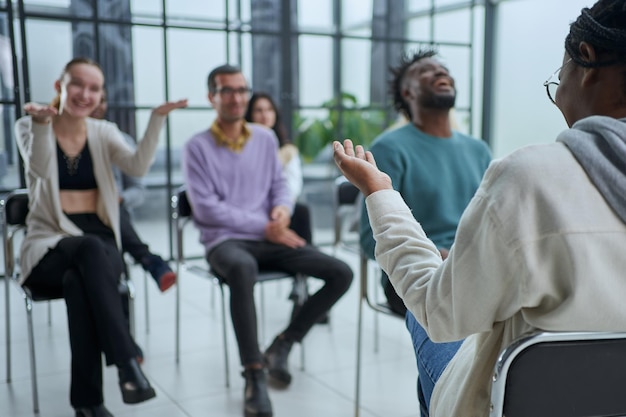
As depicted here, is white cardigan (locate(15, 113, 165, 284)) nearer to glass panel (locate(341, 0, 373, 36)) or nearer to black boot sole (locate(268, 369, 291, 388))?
black boot sole (locate(268, 369, 291, 388))

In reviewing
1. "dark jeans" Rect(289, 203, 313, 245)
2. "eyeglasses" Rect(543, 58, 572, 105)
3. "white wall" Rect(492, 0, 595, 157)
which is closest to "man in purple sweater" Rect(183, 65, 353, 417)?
"dark jeans" Rect(289, 203, 313, 245)

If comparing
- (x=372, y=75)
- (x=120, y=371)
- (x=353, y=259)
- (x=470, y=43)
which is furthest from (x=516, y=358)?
(x=470, y=43)

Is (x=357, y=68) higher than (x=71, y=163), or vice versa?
(x=357, y=68)

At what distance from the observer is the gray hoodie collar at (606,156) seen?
0.86 metres

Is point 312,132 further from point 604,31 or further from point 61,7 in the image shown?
point 604,31

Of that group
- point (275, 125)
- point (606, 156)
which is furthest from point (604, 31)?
point (275, 125)

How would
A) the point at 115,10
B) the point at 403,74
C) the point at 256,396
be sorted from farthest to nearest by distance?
the point at 115,10 → the point at 403,74 → the point at 256,396

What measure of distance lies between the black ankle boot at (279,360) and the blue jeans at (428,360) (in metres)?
1.16

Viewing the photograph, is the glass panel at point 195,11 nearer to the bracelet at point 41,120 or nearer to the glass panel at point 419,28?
the glass panel at point 419,28

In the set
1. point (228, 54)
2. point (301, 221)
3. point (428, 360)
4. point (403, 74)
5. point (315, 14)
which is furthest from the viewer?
point (315, 14)

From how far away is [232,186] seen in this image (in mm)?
2789

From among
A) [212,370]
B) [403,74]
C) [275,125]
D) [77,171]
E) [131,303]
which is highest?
[403,74]

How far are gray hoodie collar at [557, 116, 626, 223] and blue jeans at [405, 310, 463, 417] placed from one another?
0.51m

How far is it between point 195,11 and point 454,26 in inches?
88.5
